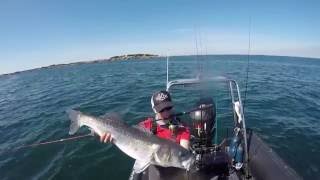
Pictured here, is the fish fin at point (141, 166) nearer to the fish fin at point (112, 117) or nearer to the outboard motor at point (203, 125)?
the fish fin at point (112, 117)

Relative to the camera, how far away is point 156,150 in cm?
503

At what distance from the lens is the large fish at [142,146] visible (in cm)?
494

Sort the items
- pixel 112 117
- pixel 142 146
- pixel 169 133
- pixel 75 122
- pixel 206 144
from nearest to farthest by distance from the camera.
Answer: pixel 142 146
pixel 112 117
pixel 75 122
pixel 169 133
pixel 206 144

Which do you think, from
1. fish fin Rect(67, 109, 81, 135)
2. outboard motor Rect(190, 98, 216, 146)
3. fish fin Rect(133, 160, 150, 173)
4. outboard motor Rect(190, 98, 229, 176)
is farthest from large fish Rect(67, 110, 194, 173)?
outboard motor Rect(190, 98, 216, 146)

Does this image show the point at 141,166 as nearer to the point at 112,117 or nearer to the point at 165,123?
the point at 112,117

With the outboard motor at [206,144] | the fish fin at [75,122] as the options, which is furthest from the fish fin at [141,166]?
the outboard motor at [206,144]

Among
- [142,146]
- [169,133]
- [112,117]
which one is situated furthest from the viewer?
[169,133]

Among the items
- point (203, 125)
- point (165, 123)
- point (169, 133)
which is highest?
point (165, 123)

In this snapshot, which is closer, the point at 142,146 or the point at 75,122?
the point at 142,146

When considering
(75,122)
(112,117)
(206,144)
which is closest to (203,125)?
(206,144)

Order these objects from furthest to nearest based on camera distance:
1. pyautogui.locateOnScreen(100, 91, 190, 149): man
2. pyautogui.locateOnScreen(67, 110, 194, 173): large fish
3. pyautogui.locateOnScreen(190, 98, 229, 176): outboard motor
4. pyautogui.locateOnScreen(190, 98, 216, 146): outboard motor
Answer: pyautogui.locateOnScreen(190, 98, 216, 146): outboard motor → pyautogui.locateOnScreen(190, 98, 229, 176): outboard motor → pyautogui.locateOnScreen(100, 91, 190, 149): man → pyautogui.locateOnScreen(67, 110, 194, 173): large fish

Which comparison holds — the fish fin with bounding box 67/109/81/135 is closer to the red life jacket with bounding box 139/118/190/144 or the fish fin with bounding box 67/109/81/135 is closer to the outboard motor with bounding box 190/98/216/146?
the red life jacket with bounding box 139/118/190/144

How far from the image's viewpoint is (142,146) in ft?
17.0

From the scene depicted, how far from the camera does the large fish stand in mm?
4942
